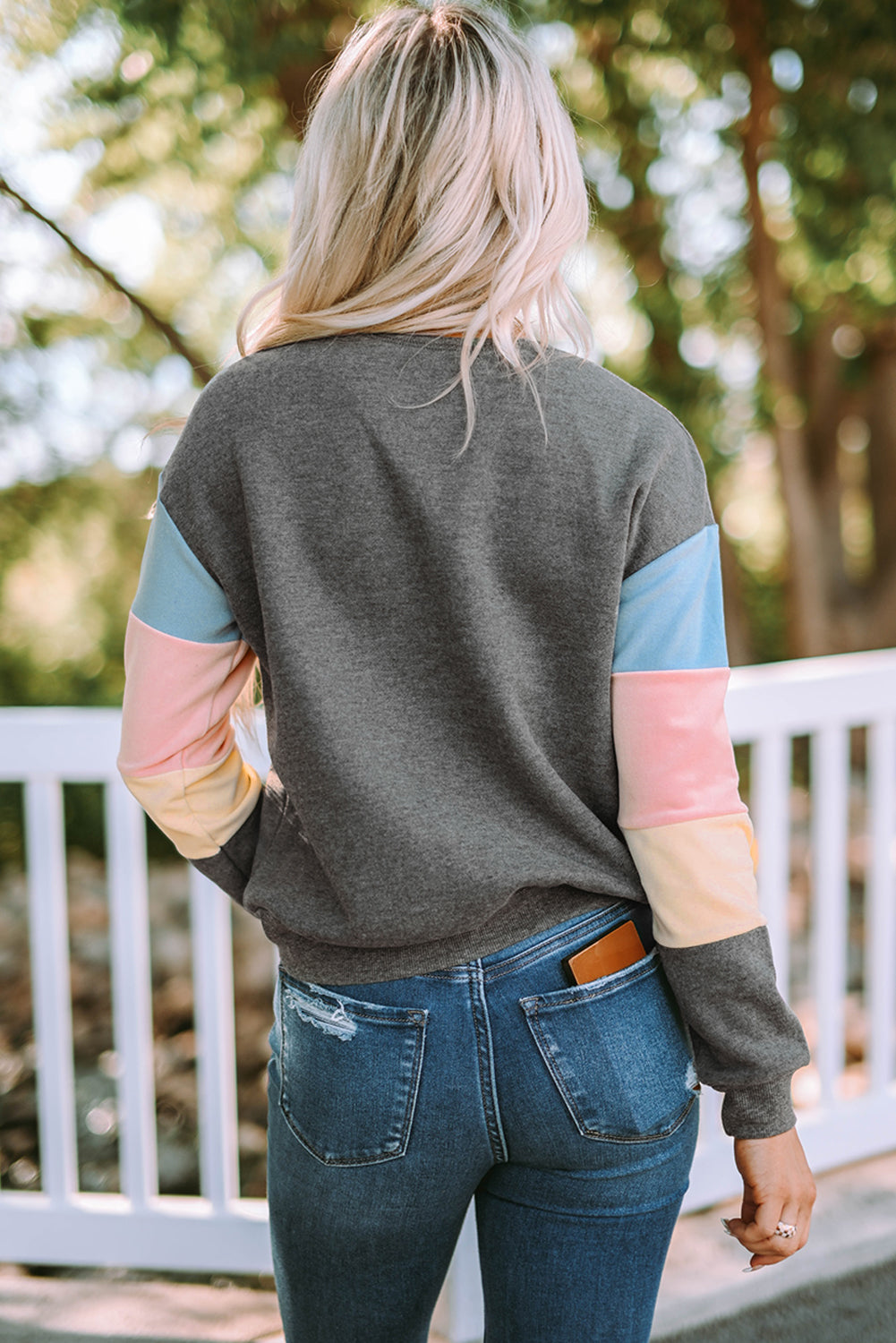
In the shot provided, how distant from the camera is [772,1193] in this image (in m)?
0.94

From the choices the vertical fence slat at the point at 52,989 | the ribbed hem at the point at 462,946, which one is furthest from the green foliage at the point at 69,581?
the ribbed hem at the point at 462,946

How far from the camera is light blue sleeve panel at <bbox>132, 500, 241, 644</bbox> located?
0.91m

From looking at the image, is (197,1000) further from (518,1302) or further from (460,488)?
(460,488)

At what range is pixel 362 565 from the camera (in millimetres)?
867

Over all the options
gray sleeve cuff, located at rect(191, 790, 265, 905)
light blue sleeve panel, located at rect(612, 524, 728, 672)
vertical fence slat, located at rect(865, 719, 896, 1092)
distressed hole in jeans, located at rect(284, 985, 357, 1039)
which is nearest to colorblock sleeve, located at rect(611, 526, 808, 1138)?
light blue sleeve panel, located at rect(612, 524, 728, 672)

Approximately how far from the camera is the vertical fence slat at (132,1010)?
1818 millimetres

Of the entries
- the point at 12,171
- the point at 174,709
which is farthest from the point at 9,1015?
the point at 174,709

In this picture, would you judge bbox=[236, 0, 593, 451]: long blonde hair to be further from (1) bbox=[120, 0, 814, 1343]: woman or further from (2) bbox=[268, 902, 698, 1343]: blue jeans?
(2) bbox=[268, 902, 698, 1343]: blue jeans

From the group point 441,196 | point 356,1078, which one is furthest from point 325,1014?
point 441,196

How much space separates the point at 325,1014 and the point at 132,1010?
106 cm

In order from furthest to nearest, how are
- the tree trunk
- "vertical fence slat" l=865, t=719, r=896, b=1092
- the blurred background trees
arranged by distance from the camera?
the tree trunk
the blurred background trees
"vertical fence slat" l=865, t=719, r=896, b=1092

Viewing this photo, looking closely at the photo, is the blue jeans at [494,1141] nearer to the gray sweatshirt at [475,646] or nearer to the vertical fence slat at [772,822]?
the gray sweatshirt at [475,646]

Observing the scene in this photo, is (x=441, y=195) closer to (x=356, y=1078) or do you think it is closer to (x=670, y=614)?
(x=670, y=614)

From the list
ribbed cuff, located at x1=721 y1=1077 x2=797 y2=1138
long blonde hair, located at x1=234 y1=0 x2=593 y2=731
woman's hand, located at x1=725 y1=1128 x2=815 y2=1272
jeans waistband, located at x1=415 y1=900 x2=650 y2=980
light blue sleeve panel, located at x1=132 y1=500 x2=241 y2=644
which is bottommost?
woman's hand, located at x1=725 y1=1128 x2=815 y2=1272
